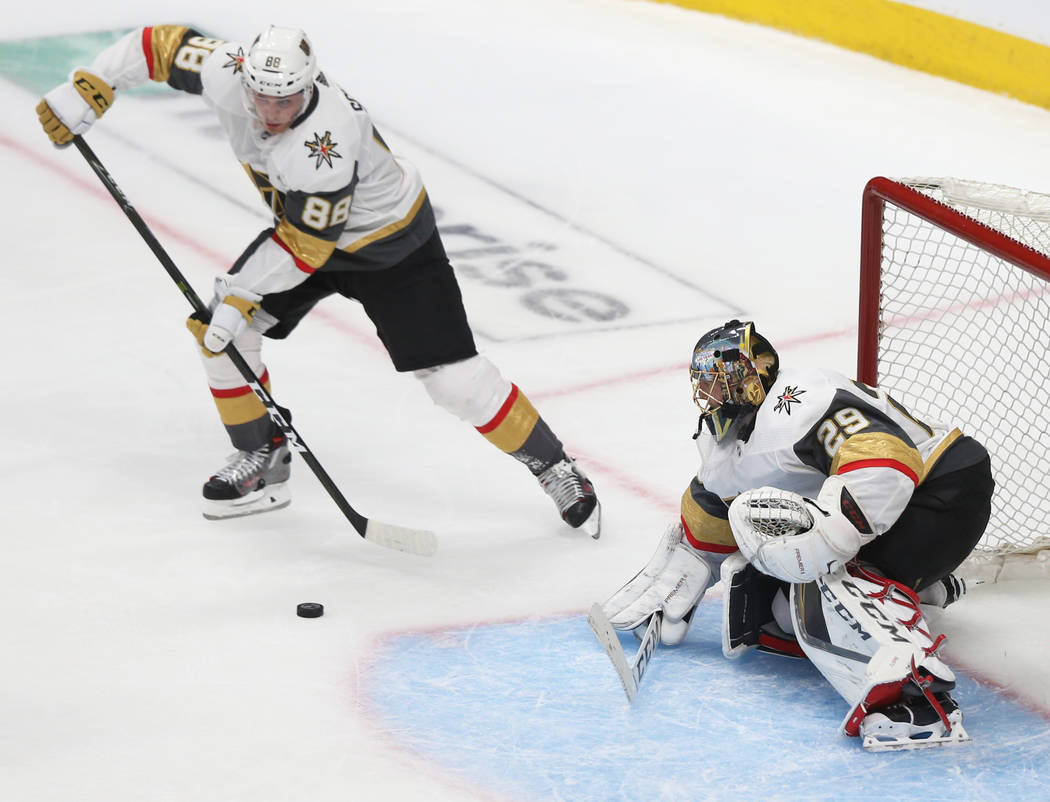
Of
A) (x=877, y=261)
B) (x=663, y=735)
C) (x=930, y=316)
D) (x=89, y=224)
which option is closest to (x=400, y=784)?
(x=663, y=735)

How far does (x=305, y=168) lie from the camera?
3.07 metres

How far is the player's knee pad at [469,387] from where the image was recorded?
133 inches

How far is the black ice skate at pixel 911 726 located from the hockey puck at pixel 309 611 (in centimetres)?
103

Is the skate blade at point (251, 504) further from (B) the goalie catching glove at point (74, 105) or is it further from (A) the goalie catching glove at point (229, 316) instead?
(B) the goalie catching glove at point (74, 105)

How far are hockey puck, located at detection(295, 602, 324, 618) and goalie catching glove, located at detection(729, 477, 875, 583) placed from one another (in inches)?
33.7

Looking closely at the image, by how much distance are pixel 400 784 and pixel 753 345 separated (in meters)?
0.91

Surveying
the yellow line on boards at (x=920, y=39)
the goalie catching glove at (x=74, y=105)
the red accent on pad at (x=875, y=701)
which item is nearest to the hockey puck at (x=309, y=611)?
the red accent on pad at (x=875, y=701)

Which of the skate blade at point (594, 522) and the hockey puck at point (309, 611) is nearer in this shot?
the hockey puck at point (309, 611)

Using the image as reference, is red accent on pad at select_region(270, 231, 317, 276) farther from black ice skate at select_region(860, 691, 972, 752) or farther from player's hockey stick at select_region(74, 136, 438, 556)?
black ice skate at select_region(860, 691, 972, 752)

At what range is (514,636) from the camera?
3.01m

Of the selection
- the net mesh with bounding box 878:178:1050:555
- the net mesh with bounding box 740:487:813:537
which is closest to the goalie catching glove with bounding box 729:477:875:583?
the net mesh with bounding box 740:487:813:537

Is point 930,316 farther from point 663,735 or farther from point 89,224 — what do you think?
point 89,224

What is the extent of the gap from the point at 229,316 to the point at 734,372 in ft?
3.35

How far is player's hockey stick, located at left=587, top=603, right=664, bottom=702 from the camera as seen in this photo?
277 centimetres
